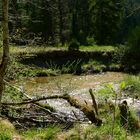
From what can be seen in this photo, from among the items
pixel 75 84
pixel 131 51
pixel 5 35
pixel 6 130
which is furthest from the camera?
pixel 131 51

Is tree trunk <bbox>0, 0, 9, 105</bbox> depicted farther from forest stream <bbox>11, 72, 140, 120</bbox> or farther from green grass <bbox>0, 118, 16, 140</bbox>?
forest stream <bbox>11, 72, 140, 120</bbox>

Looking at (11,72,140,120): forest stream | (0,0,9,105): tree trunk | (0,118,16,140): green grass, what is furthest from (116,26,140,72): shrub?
(0,0,9,105): tree trunk

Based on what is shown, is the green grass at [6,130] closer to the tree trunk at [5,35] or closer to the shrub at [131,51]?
the tree trunk at [5,35]

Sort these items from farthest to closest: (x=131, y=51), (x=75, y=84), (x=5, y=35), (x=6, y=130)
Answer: (x=131, y=51)
(x=75, y=84)
(x=6, y=130)
(x=5, y=35)

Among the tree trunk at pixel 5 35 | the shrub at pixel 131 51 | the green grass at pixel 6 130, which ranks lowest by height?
the shrub at pixel 131 51

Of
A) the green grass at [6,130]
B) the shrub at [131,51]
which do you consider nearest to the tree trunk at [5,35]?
the green grass at [6,130]

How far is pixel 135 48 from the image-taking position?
31484 millimetres

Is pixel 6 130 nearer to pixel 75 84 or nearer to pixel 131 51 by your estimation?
pixel 75 84

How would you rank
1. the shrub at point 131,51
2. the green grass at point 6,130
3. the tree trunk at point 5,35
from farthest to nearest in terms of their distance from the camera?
the shrub at point 131,51 < the green grass at point 6,130 < the tree trunk at point 5,35

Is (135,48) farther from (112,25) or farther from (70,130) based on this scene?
(70,130)

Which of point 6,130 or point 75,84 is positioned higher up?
point 6,130

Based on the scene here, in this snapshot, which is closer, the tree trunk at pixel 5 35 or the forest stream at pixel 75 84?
the tree trunk at pixel 5 35

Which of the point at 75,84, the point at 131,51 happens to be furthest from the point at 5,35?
the point at 131,51

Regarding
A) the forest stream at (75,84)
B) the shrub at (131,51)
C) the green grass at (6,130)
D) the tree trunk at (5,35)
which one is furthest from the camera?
the shrub at (131,51)
